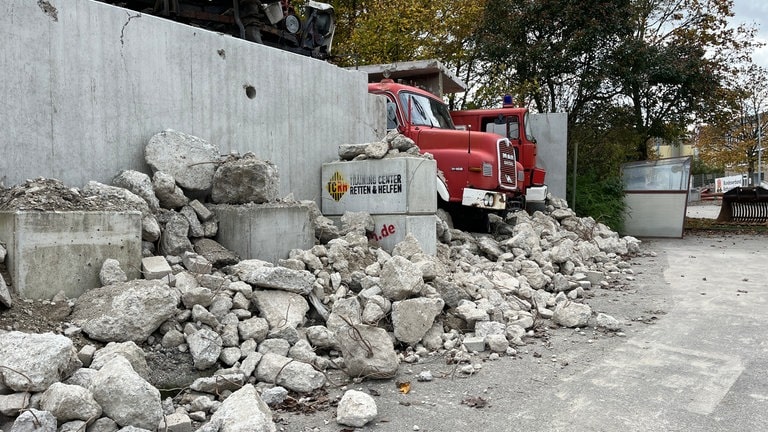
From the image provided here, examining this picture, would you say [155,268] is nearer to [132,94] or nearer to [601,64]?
[132,94]

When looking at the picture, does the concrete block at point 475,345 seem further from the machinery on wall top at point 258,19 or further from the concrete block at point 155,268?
the machinery on wall top at point 258,19

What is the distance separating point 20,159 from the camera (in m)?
5.02

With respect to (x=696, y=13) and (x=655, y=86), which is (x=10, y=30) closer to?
(x=655, y=86)

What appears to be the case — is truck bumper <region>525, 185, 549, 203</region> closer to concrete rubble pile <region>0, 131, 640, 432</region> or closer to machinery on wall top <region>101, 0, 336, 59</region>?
machinery on wall top <region>101, 0, 336, 59</region>

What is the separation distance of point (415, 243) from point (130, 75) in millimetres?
3193

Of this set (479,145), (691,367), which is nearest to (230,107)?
(479,145)

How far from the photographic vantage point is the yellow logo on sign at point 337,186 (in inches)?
297

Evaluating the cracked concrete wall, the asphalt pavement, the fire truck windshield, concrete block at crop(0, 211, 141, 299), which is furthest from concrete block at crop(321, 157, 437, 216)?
concrete block at crop(0, 211, 141, 299)

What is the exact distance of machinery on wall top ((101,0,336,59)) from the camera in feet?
28.1

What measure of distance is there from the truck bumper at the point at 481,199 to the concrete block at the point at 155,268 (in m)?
5.00

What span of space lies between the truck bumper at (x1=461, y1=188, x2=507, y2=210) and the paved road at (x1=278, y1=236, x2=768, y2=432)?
8.58 ft

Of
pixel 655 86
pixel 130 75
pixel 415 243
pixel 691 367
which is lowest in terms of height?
pixel 691 367

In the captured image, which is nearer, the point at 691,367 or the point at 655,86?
the point at 691,367

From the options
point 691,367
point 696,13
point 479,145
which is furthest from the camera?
point 696,13
